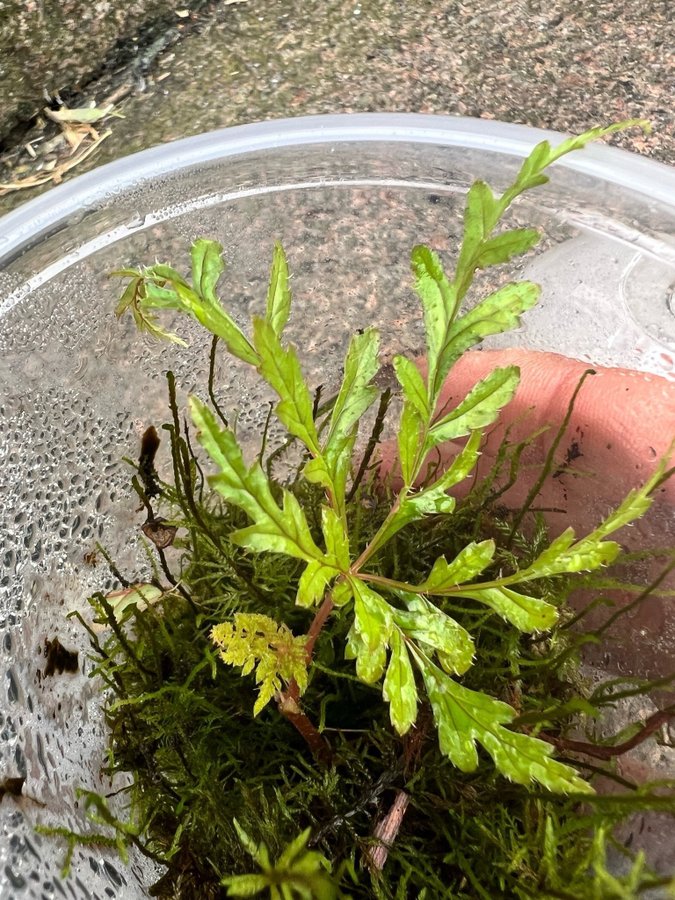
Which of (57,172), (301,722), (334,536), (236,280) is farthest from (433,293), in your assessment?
(57,172)

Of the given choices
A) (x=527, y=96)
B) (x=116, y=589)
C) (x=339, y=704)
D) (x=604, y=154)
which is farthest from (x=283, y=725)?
(x=527, y=96)

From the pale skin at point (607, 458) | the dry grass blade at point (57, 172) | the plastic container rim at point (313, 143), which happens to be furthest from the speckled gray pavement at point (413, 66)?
the pale skin at point (607, 458)

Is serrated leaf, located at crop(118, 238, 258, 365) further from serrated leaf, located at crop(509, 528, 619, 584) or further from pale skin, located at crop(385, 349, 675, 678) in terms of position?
pale skin, located at crop(385, 349, 675, 678)

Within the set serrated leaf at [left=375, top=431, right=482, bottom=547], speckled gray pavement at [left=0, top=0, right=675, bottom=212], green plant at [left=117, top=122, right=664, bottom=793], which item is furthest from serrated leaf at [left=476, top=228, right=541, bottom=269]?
speckled gray pavement at [left=0, top=0, right=675, bottom=212]

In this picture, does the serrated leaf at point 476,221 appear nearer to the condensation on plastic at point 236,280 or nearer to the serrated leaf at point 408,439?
the serrated leaf at point 408,439

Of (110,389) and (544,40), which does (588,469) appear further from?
(544,40)

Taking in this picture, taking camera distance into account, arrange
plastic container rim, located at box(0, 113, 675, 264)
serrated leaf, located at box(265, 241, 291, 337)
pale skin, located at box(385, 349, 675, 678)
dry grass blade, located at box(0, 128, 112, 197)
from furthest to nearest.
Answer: dry grass blade, located at box(0, 128, 112, 197) < plastic container rim, located at box(0, 113, 675, 264) < pale skin, located at box(385, 349, 675, 678) < serrated leaf, located at box(265, 241, 291, 337)
